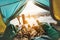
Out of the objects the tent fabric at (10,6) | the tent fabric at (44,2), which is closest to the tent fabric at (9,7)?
the tent fabric at (10,6)

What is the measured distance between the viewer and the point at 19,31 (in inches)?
60.0

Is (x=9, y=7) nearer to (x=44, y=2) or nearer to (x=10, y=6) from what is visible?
(x=10, y=6)

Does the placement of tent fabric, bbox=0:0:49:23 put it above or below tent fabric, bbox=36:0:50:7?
below

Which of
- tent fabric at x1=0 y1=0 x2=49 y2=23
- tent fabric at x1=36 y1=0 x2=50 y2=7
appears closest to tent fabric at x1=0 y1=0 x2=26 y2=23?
tent fabric at x1=0 y1=0 x2=49 y2=23

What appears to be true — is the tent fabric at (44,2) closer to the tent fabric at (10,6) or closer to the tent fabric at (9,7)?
the tent fabric at (10,6)

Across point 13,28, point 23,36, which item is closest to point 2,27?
point 13,28

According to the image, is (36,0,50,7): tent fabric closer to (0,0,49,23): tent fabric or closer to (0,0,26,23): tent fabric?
(0,0,49,23): tent fabric

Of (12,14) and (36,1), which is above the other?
(36,1)

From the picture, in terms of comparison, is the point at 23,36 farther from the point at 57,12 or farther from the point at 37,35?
the point at 57,12

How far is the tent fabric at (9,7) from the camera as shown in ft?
5.04

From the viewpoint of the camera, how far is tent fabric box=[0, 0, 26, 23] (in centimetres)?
154

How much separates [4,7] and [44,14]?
361 millimetres

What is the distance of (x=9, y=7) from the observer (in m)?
1.54

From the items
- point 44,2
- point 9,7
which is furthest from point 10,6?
point 44,2
